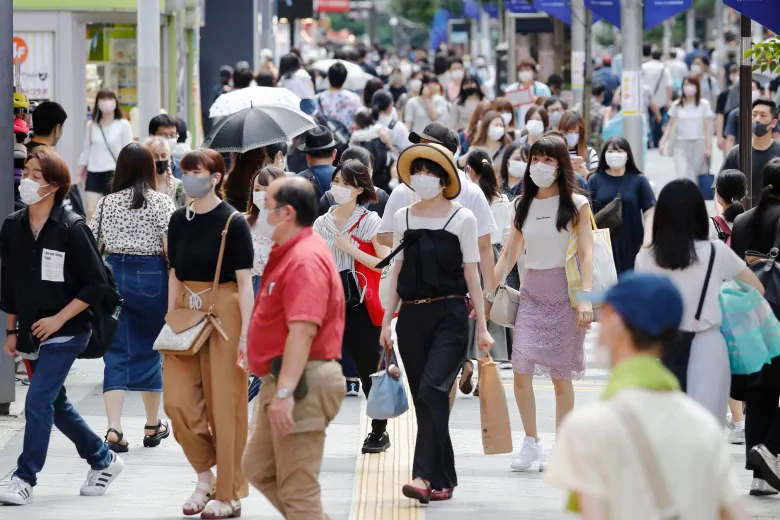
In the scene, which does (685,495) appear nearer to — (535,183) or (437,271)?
(437,271)

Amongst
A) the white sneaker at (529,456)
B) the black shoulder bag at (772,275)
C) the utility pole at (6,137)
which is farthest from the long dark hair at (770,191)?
the utility pole at (6,137)

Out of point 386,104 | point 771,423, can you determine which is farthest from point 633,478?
point 386,104

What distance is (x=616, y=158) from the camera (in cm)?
1188

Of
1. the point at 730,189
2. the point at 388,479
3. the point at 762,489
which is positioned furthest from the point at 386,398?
the point at 730,189

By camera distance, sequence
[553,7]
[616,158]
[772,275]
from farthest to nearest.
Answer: [553,7], [616,158], [772,275]

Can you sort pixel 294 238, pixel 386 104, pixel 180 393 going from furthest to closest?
pixel 386 104 < pixel 180 393 < pixel 294 238

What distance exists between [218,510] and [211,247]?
120 centimetres

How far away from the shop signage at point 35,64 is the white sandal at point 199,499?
10.4 m

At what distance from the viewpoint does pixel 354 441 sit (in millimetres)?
9219

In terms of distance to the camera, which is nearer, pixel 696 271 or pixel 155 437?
pixel 696 271

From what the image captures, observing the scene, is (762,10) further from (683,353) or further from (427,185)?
(683,353)

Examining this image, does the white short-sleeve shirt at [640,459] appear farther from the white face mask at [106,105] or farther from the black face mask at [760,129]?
the white face mask at [106,105]

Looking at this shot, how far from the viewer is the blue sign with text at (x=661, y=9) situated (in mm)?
17938

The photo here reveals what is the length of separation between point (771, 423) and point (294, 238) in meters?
3.01
